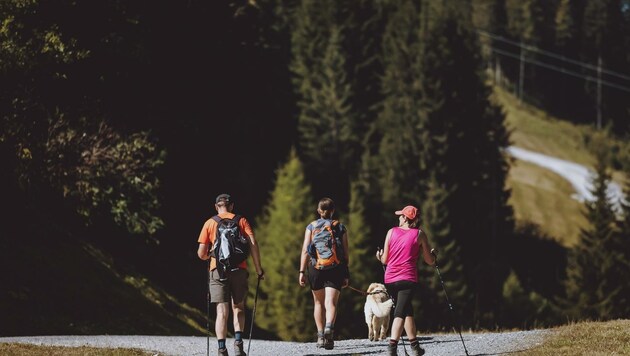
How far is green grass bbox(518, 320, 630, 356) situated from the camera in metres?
13.8

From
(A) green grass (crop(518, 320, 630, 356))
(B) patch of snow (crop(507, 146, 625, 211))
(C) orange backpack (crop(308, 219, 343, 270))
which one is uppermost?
(B) patch of snow (crop(507, 146, 625, 211))

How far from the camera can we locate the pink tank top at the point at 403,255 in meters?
13.0

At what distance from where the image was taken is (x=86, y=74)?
2761 cm

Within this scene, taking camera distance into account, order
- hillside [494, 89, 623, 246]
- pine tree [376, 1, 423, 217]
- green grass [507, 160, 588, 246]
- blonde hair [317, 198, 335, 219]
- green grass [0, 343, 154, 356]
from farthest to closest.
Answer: hillside [494, 89, 623, 246] < green grass [507, 160, 588, 246] < pine tree [376, 1, 423, 217] < green grass [0, 343, 154, 356] < blonde hair [317, 198, 335, 219]

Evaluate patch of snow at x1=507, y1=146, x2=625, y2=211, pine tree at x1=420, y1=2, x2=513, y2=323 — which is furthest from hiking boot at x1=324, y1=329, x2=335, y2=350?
patch of snow at x1=507, y1=146, x2=625, y2=211

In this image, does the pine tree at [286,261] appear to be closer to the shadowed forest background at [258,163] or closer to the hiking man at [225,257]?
the shadowed forest background at [258,163]

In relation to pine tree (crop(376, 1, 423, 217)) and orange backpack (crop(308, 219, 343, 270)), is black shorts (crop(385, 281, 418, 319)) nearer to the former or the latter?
orange backpack (crop(308, 219, 343, 270))

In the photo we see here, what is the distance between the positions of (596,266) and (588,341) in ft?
183

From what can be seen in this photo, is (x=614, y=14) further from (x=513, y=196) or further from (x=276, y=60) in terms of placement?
(x=276, y=60)

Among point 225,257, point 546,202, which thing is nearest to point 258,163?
point 546,202

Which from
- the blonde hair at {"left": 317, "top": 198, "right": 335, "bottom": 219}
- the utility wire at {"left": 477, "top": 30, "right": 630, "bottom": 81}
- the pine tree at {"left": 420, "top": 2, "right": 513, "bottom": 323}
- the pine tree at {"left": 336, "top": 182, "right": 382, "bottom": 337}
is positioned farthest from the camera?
the utility wire at {"left": 477, "top": 30, "right": 630, "bottom": 81}

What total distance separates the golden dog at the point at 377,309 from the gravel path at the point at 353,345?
32 cm

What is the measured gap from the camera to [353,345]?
16297 mm

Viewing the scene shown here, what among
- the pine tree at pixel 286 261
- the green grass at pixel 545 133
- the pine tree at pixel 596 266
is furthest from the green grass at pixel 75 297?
the green grass at pixel 545 133
